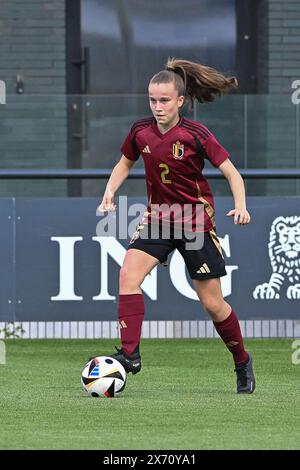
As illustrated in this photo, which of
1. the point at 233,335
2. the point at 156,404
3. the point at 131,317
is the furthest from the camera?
the point at 233,335

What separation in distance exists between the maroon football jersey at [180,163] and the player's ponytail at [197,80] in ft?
0.71

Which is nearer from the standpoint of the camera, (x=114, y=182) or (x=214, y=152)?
(x=214, y=152)

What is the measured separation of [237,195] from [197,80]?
753 mm

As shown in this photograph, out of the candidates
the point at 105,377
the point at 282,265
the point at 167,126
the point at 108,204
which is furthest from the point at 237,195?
the point at 282,265

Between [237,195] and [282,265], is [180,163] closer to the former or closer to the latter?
[237,195]

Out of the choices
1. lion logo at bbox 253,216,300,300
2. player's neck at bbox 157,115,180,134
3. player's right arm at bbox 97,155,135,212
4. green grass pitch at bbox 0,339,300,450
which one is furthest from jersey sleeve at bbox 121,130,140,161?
lion logo at bbox 253,216,300,300

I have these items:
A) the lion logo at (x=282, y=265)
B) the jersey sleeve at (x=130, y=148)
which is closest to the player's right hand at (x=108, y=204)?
the jersey sleeve at (x=130, y=148)

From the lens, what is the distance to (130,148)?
836cm

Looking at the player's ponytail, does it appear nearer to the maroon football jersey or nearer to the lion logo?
the maroon football jersey

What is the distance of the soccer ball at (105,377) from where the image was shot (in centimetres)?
798

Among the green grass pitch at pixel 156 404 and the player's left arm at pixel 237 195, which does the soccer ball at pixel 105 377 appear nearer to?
the green grass pitch at pixel 156 404

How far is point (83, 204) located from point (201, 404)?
4421mm
